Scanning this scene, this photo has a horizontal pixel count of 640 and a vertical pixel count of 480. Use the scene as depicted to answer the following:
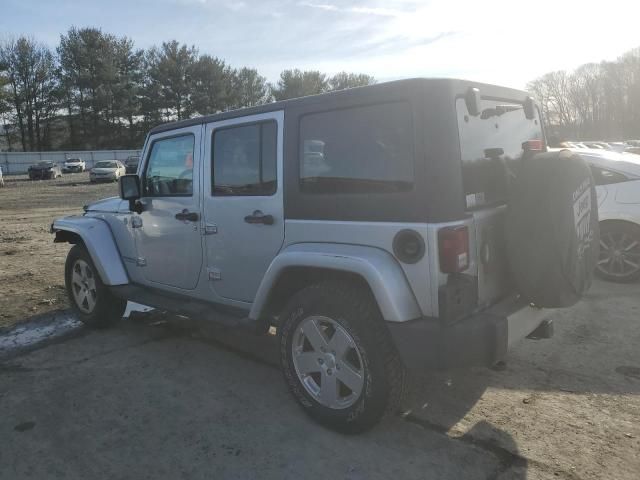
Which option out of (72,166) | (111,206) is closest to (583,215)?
(111,206)

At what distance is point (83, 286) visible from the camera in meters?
5.39

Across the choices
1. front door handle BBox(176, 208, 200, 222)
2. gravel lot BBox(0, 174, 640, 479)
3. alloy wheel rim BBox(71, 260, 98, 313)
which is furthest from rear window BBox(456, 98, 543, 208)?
alloy wheel rim BBox(71, 260, 98, 313)

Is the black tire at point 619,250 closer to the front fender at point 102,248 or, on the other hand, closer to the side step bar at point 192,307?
the side step bar at point 192,307

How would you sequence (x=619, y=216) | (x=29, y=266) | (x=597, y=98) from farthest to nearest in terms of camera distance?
1. (x=597, y=98)
2. (x=29, y=266)
3. (x=619, y=216)

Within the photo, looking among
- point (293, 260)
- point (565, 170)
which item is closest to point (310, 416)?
point (293, 260)

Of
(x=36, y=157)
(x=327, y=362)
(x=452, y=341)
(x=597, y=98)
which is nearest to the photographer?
(x=452, y=341)

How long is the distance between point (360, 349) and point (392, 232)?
0.69 m

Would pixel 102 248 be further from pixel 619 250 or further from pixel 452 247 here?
pixel 619 250

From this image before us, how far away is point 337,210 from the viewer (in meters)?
3.14

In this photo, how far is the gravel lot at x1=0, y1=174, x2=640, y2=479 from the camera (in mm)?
2867

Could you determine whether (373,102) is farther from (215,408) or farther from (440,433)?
(215,408)

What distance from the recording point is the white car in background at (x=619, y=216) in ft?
19.8

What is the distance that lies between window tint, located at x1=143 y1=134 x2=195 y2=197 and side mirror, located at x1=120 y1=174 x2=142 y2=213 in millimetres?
103

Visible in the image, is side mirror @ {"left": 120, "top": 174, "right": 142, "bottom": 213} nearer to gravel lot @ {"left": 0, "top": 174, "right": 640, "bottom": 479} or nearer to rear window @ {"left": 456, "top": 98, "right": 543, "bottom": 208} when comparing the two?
gravel lot @ {"left": 0, "top": 174, "right": 640, "bottom": 479}
